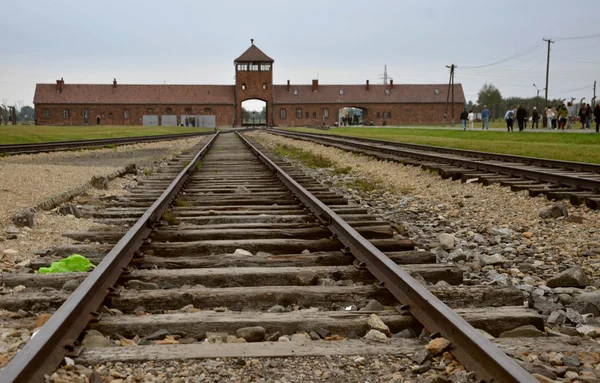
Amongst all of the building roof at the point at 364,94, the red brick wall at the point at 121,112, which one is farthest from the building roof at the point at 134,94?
the building roof at the point at 364,94

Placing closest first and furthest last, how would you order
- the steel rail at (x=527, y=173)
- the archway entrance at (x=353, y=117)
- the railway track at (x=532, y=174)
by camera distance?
1. the railway track at (x=532, y=174)
2. the steel rail at (x=527, y=173)
3. the archway entrance at (x=353, y=117)

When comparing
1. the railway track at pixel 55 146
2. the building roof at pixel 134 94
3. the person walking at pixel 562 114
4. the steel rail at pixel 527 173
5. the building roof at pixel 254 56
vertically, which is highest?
the building roof at pixel 254 56

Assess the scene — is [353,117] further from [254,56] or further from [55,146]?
[55,146]

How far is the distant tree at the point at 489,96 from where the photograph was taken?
5453 inches

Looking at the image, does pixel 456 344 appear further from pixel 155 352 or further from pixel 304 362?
pixel 155 352

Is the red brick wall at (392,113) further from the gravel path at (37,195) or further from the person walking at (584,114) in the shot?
the gravel path at (37,195)

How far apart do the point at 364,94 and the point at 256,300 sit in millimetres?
94889

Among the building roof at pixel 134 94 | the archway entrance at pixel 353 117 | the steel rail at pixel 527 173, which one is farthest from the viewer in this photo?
the building roof at pixel 134 94

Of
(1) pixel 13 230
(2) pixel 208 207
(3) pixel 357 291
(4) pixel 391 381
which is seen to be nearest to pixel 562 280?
Answer: (3) pixel 357 291

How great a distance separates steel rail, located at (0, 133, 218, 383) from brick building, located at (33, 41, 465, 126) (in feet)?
281

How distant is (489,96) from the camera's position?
140 metres

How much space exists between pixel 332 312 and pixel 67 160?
15287 mm

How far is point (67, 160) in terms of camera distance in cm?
1702

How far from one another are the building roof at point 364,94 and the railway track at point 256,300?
89.6m
